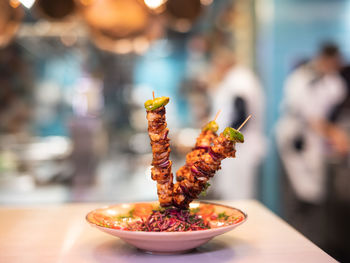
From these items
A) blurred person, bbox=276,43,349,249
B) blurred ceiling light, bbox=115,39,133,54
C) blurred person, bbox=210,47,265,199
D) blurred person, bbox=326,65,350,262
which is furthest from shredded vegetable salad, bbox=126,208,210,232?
blurred person, bbox=276,43,349,249

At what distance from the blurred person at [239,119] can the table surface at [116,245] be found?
7.57ft

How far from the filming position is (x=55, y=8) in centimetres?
280

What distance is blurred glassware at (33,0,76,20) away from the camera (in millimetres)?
2770

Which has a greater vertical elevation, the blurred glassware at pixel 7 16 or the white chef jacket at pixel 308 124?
the blurred glassware at pixel 7 16

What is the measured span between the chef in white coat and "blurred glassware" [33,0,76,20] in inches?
94.4

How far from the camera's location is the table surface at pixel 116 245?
3.92 feet

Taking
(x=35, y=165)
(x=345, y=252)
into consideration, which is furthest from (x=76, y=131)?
(x=345, y=252)

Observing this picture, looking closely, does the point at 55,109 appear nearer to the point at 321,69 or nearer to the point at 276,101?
the point at 276,101

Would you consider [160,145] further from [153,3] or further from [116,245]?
[153,3]

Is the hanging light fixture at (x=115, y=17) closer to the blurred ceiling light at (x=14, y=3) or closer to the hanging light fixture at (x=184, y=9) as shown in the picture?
the hanging light fixture at (x=184, y=9)

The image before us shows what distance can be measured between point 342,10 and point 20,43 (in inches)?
143

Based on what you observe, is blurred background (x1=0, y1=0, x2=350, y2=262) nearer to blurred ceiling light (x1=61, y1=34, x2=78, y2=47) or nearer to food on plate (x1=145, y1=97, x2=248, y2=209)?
blurred ceiling light (x1=61, y1=34, x2=78, y2=47)

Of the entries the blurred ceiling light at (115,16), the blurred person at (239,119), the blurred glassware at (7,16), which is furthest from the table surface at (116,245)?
the blurred person at (239,119)

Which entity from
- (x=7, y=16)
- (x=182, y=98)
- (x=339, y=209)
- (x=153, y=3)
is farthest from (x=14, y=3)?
(x=182, y=98)
